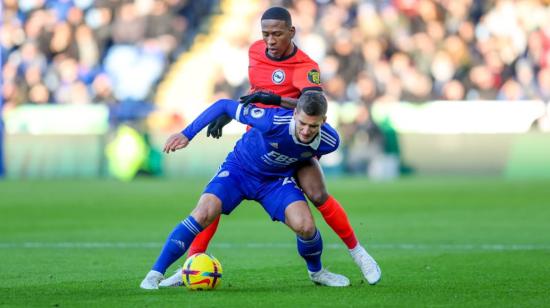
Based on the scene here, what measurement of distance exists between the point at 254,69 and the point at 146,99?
17.2 meters

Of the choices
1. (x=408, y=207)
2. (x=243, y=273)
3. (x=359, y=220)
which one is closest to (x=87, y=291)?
(x=243, y=273)

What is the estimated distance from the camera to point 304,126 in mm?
7773

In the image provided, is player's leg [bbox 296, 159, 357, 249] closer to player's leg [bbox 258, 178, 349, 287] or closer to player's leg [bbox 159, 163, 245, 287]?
player's leg [bbox 258, 178, 349, 287]

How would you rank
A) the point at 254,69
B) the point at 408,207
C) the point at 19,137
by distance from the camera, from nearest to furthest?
the point at 254,69 < the point at 408,207 < the point at 19,137

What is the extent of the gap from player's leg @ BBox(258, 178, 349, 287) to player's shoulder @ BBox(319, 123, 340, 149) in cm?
39

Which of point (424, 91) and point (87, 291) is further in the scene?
point (424, 91)

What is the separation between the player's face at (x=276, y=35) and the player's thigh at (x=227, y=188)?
968 millimetres

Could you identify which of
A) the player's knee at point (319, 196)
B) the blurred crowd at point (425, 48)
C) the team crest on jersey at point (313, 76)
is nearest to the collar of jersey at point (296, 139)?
the player's knee at point (319, 196)

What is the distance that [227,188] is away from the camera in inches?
324

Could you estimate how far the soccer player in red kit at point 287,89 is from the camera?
330 inches

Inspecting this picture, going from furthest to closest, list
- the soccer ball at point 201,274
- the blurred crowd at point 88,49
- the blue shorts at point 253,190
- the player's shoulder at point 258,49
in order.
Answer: the blurred crowd at point 88,49, the player's shoulder at point 258,49, the blue shorts at point 253,190, the soccer ball at point 201,274

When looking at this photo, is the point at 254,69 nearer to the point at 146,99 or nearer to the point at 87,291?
the point at 87,291

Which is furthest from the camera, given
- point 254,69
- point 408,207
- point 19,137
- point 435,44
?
point 435,44

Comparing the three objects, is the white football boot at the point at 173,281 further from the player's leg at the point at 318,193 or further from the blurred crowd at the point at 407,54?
the blurred crowd at the point at 407,54
